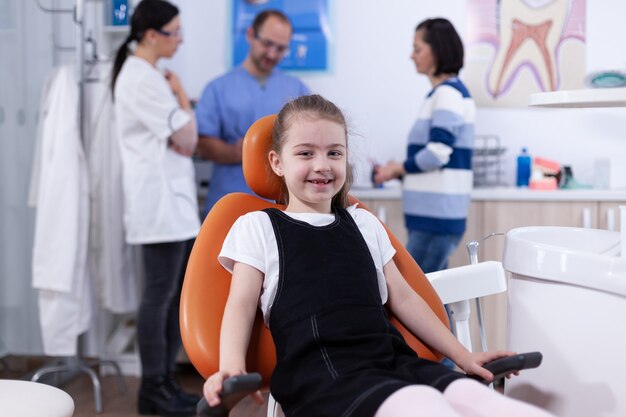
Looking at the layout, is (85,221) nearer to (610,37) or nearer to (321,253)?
(321,253)

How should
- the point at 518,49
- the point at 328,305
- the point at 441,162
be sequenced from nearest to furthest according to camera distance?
the point at 328,305 → the point at 441,162 → the point at 518,49

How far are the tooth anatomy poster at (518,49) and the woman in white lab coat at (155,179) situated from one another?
1.49 metres

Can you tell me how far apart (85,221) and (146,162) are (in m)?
0.40

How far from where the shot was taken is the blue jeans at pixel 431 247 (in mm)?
2584

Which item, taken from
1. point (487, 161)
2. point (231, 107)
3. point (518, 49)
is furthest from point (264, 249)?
point (518, 49)

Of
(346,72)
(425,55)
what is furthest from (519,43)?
(425,55)

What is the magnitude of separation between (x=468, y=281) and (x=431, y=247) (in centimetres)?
104

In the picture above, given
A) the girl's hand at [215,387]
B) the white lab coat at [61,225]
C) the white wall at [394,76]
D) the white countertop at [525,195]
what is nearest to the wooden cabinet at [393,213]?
the white countertop at [525,195]

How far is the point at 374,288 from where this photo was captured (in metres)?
1.42

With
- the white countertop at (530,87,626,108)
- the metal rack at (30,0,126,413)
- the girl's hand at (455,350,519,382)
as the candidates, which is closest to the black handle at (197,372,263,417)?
the girl's hand at (455,350,519,382)

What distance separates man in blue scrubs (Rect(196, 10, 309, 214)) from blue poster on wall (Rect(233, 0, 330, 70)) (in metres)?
0.49

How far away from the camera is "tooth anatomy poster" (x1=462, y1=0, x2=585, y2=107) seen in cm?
340

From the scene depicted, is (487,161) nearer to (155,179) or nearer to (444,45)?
(444,45)

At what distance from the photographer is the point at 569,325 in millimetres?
1275
